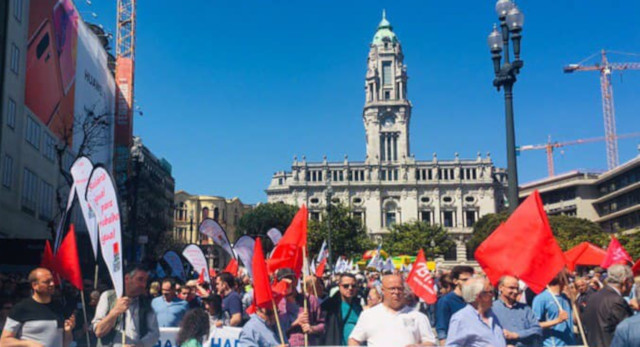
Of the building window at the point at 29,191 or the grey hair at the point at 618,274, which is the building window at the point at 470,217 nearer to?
the building window at the point at 29,191

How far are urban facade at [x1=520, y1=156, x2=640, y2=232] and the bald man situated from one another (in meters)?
73.6

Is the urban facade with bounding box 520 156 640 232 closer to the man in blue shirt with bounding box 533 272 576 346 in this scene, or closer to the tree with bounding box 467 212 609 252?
the tree with bounding box 467 212 609 252

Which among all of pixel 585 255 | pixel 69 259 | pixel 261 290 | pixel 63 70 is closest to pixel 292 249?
pixel 261 290

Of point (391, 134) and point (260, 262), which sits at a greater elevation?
point (391, 134)

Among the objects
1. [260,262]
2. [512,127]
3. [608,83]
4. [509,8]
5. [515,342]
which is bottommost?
[515,342]

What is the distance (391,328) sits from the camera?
5648 mm

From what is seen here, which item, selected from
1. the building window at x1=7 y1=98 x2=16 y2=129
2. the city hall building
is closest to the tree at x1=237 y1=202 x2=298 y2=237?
the city hall building

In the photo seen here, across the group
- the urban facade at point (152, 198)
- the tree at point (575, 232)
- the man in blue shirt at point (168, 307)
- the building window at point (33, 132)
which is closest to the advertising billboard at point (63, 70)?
the building window at point (33, 132)

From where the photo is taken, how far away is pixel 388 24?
130 metres

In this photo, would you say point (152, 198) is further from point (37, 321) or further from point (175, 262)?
point (37, 321)

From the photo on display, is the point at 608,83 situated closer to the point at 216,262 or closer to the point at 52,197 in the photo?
the point at 216,262

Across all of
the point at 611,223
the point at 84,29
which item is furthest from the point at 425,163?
the point at 84,29

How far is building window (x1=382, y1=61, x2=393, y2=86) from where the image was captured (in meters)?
122

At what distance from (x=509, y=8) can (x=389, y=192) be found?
103m
